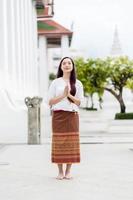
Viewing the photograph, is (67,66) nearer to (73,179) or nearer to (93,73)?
(73,179)

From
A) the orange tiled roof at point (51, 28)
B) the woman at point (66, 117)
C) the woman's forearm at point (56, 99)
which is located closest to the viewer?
the woman's forearm at point (56, 99)

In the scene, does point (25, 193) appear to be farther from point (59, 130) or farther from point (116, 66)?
point (116, 66)

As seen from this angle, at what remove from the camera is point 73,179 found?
8.12 metres

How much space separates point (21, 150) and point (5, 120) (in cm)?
430

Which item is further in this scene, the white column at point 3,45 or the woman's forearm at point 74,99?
the white column at point 3,45

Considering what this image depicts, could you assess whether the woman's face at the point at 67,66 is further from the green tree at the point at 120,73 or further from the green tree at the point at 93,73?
the green tree at the point at 93,73

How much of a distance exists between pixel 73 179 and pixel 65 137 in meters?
0.59

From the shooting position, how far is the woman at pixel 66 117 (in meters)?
8.08

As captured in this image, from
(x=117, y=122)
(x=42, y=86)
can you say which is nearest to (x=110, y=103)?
(x=42, y=86)

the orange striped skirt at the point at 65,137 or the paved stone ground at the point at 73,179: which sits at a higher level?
the orange striped skirt at the point at 65,137

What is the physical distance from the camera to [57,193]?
22.5 ft

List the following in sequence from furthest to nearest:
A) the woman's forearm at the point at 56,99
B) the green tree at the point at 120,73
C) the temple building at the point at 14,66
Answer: the green tree at the point at 120,73 → the temple building at the point at 14,66 → the woman's forearm at the point at 56,99

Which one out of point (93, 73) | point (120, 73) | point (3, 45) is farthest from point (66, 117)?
point (93, 73)

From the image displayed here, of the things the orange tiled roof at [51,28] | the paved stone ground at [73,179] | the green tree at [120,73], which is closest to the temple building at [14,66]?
the orange tiled roof at [51,28]
